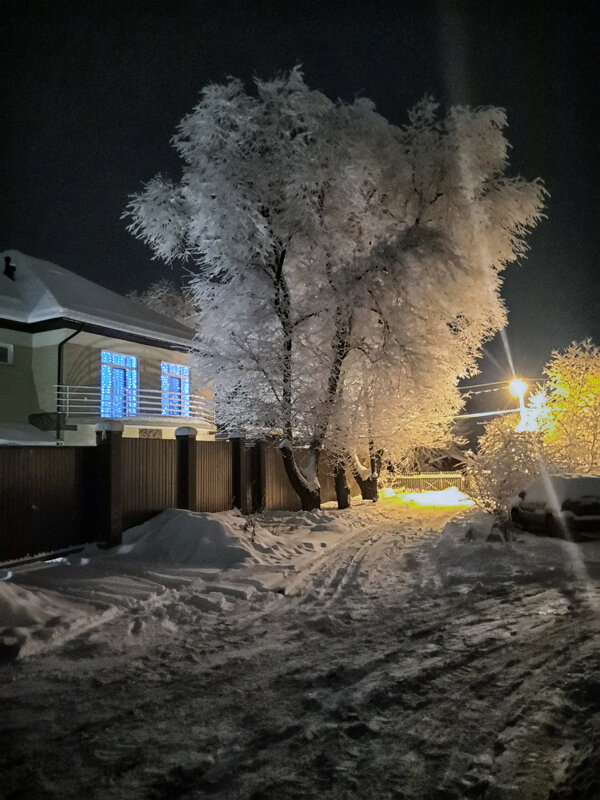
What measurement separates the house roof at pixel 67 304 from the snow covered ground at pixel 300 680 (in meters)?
12.0

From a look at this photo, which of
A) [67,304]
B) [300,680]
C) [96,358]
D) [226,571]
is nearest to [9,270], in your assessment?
[67,304]

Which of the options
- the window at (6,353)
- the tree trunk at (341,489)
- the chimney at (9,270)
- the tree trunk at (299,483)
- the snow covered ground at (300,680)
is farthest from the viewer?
the chimney at (9,270)

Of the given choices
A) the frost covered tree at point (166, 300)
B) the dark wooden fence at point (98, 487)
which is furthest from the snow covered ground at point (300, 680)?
the frost covered tree at point (166, 300)

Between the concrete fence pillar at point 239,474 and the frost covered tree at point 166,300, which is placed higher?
the frost covered tree at point 166,300

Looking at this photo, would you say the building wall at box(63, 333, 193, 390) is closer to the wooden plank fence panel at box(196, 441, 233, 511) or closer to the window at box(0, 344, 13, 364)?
the window at box(0, 344, 13, 364)

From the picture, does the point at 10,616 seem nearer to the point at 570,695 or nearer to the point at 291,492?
the point at 570,695

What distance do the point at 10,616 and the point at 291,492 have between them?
41.3 ft

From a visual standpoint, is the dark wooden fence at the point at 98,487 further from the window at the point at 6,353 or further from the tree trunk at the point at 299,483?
the window at the point at 6,353

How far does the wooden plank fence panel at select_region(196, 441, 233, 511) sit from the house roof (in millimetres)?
7839

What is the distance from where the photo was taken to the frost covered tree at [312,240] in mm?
15414

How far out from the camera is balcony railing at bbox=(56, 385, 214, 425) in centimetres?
1947

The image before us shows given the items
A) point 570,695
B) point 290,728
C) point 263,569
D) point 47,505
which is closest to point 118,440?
point 47,505

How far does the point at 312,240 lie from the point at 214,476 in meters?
6.72

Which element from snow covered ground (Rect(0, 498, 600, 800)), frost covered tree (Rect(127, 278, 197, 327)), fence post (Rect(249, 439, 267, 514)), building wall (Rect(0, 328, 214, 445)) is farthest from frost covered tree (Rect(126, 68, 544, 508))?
frost covered tree (Rect(127, 278, 197, 327))
